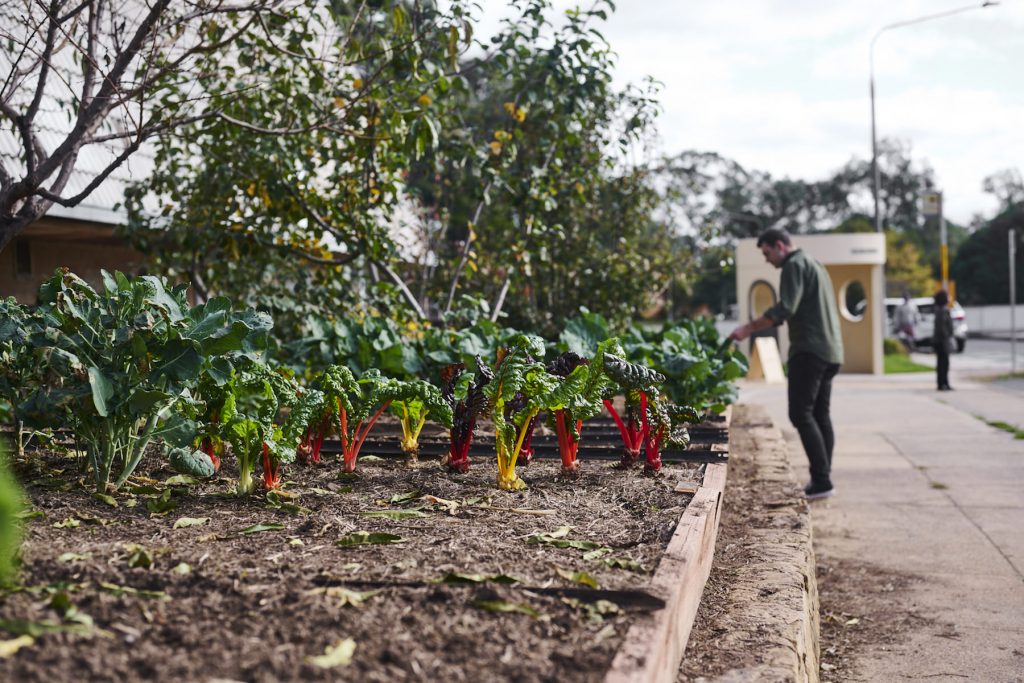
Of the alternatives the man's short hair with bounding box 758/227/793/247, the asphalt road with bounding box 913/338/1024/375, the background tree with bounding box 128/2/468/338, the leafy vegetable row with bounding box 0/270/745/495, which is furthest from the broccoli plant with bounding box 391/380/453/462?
the asphalt road with bounding box 913/338/1024/375

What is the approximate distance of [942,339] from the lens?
53.3 ft

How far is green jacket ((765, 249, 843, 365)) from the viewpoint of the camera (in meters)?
6.72

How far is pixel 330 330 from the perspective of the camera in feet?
24.0

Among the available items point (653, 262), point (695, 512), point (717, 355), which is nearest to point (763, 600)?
point (695, 512)

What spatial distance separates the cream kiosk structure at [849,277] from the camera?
21.0 metres

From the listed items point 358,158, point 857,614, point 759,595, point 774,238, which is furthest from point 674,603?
point 358,158

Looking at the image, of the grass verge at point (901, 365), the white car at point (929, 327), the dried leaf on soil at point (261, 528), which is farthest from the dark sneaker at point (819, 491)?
the white car at point (929, 327)

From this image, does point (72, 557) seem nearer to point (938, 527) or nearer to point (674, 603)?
point (674, 603)

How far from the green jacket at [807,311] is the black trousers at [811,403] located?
0.24ft

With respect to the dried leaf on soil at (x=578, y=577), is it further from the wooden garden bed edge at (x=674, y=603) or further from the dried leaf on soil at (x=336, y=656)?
the dried leaf on soil at (x=336, y=656)

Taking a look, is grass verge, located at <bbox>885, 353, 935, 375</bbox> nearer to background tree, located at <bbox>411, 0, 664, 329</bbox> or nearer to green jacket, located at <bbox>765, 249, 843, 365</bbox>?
background tree, located at <bbox>411, 0, 664, 329</bbox>

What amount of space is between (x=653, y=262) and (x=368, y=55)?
683cm

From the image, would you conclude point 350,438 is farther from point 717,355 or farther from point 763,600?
point 717,355

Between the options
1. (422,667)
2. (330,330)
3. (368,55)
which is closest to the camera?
(422,667)
